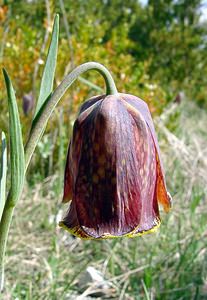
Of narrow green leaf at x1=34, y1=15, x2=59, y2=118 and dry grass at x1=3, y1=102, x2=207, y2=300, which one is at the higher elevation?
narrow green leaf at x1=34, y1=15, x2=59, y2=118

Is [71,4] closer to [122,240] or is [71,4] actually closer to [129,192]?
[122,240]

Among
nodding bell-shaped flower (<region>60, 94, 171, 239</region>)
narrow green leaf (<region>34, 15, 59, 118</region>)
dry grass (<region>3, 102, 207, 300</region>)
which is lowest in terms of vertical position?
dry grass (<region>3, 102, 207, 300</region>)

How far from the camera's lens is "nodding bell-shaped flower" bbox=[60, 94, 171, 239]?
102cm

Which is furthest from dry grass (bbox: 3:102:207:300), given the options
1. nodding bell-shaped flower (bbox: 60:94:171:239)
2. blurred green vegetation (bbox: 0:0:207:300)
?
nodding bell-shaped flower (bbox: 60:94:171:239)

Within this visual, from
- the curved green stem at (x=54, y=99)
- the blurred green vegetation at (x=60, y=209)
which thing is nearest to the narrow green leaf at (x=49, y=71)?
the curved green stem at (x=54, y=99)

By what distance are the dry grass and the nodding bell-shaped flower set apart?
0.42 metres

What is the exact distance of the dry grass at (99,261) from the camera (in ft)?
5.69

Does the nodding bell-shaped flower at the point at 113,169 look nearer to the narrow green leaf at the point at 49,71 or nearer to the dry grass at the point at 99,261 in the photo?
the narrow green leaf at the point at 49,71

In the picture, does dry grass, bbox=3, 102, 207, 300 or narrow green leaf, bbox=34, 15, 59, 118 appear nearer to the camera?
narrow green leaf, bbox=34, 15, 59, 118

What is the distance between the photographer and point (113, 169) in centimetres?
103

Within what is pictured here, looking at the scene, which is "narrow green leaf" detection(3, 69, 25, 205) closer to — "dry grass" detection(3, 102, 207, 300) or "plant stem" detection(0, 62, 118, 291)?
"plant stem" detection(0, 62, 118, 291)

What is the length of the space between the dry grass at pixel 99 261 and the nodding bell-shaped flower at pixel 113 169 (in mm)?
421

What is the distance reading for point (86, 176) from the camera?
1044mm

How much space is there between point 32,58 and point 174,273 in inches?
74.5
